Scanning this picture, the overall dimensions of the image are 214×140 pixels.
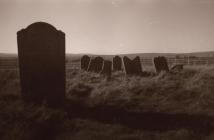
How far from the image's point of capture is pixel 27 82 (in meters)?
10.9

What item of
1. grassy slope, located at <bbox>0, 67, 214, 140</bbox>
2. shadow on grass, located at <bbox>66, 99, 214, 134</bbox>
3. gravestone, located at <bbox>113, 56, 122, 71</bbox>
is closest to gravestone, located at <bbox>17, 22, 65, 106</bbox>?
grassy slope, located at <bbox>0, 67, 214, 140</bbox>

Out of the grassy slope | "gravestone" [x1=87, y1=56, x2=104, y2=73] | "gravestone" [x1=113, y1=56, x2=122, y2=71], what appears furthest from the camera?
"gravestone" [x1=113, y1=56, x2=122, y2=71]

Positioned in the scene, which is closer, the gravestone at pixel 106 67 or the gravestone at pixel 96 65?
the gravestone at pixel 106 67

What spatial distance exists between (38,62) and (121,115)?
3443 millimetres

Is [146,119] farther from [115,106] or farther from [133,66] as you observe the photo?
[133,66]

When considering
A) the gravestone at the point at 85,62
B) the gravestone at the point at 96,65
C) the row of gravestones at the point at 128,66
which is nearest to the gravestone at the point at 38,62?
the row of gravestones at the point at 128,66

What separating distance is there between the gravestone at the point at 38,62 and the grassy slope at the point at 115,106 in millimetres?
647

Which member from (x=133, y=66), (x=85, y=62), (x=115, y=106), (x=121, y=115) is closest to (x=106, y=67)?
(x=133, y=66)

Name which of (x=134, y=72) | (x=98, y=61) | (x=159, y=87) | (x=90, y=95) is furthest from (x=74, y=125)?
(x=98, y=61)

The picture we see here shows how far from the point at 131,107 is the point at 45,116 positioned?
3306 millimetres

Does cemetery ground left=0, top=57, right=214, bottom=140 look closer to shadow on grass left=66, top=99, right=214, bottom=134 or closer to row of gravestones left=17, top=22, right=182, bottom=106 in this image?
shadow on grass left=66, top=99, right=214, bottom=134

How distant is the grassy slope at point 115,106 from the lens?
7641 millimetres

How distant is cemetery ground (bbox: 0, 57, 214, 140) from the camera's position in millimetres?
7680

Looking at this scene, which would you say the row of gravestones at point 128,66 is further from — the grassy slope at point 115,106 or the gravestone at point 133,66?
the grassy slope at point 115,106
